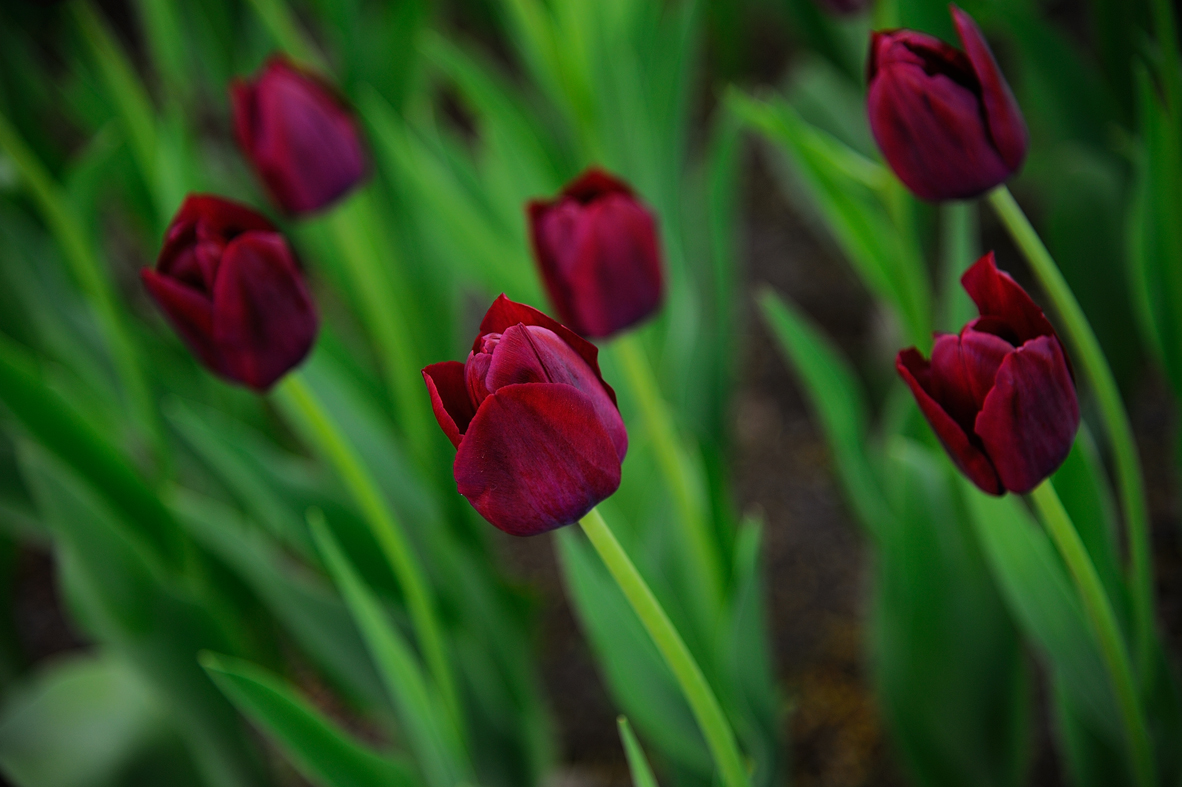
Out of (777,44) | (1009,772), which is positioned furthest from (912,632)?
(777,44)

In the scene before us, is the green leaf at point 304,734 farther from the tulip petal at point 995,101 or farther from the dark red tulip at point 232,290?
the tulip petal at point 995,101

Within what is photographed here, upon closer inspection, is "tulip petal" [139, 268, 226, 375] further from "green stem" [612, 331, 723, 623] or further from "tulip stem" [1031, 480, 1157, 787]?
"tulip stem" [1031, 480, 1157, 787]

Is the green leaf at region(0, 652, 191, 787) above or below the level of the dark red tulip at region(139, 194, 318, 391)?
below

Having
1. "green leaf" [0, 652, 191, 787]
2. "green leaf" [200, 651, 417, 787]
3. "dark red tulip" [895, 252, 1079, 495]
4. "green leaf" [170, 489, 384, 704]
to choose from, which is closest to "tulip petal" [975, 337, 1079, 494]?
"dark red tulip" [895, 252, 1079, 495]

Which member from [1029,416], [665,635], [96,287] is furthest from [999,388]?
[96,287]

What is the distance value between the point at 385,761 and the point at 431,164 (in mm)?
393

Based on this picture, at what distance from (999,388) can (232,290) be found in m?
0.28

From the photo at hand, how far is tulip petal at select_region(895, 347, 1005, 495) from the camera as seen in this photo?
272 millimetres

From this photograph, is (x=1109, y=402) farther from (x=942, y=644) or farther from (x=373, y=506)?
(x=373, y=506)

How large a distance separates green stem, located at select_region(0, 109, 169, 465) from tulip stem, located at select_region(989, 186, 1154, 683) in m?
0.59

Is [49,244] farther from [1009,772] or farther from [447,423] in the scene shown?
[1009,772]

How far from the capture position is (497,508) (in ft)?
0.85

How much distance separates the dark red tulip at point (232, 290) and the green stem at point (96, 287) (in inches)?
12.9

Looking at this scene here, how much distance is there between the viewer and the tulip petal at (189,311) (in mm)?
361
